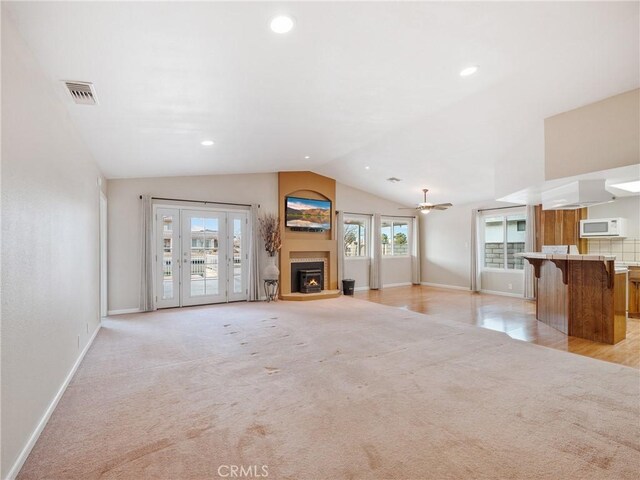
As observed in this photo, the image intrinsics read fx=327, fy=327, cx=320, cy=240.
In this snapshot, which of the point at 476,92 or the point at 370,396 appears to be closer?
the point at 370,396

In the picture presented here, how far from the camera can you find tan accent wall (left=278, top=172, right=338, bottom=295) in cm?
817

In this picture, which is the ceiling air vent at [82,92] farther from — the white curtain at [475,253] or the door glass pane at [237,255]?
the white curtain at [475,253]

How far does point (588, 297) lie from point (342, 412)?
4.25m

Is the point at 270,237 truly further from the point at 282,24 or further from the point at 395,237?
the point at 282,24

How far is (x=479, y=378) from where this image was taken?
126 inches

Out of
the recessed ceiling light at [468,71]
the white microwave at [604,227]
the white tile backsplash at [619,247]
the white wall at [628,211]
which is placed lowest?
the white tile backsplash at [619,247]

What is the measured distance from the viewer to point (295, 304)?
24.0ft

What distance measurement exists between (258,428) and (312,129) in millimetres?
3982

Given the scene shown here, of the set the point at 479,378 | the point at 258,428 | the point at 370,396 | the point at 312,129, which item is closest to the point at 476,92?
the point at 312,129

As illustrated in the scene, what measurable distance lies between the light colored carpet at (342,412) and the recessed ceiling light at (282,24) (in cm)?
288

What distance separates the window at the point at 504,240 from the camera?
8734 millimetres

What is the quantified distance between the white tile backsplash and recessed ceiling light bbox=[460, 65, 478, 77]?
5.77 meters

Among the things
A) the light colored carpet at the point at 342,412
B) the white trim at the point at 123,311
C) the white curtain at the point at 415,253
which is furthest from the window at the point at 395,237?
the white trim at the point at 123,311

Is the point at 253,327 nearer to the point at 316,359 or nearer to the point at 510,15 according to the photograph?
the point at 316,359
